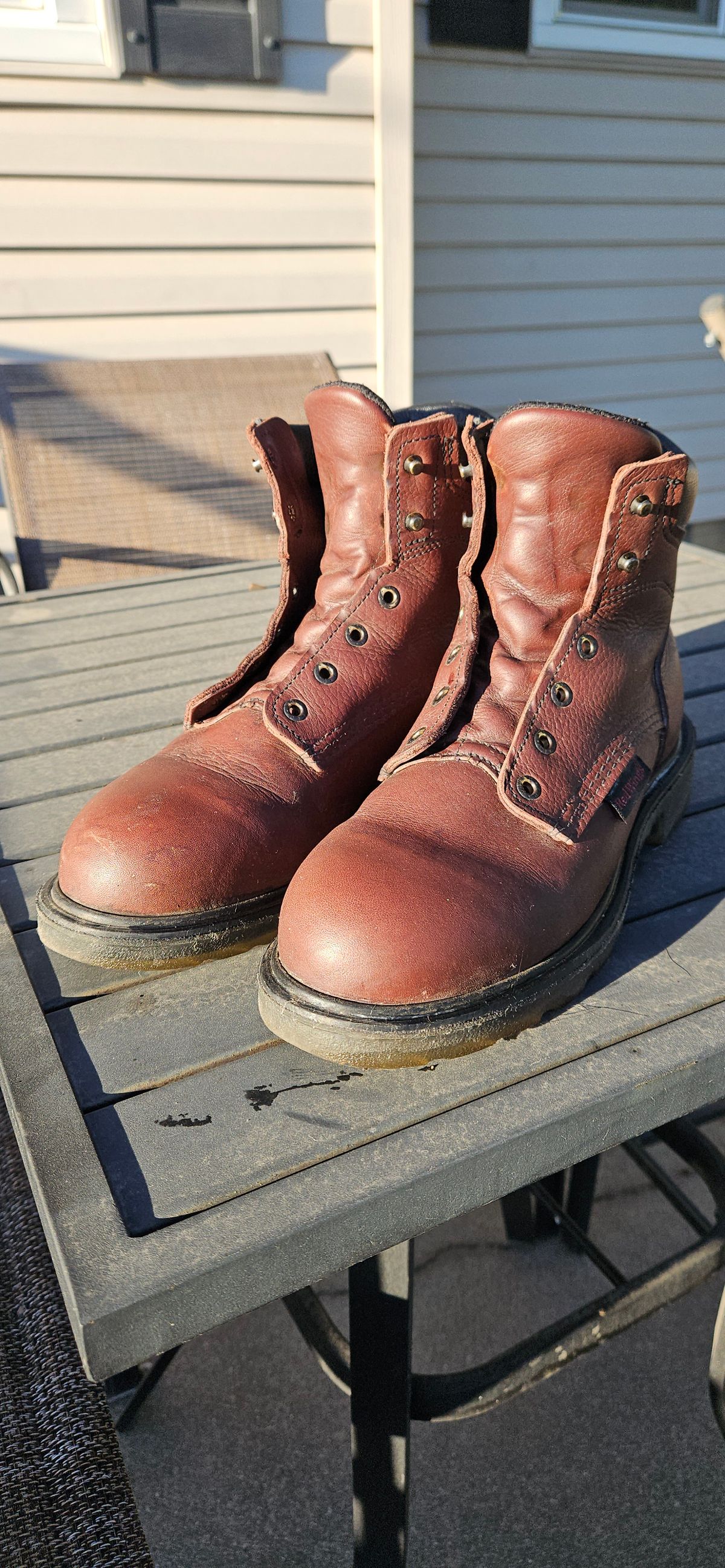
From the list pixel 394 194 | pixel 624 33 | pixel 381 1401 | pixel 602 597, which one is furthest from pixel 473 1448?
pixel 624 33

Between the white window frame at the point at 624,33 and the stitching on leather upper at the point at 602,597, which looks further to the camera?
the white window frame at the point at 624,33

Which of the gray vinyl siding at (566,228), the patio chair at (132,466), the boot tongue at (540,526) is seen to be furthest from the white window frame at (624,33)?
the boot tongue at (540,526)

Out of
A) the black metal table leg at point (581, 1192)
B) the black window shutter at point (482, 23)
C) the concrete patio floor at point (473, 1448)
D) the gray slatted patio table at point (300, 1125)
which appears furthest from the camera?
the black window shutter at point (482, 23)

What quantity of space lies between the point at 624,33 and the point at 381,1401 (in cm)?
376

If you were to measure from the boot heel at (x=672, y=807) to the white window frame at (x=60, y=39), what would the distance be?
2.38 m

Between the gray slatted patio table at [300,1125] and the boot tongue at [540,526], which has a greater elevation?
the boot tongue at [540,526]

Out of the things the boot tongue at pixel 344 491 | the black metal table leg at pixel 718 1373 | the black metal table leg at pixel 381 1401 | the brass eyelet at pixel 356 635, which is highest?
the boot tongue at pixel 344 491

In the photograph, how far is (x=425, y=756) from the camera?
0.86m

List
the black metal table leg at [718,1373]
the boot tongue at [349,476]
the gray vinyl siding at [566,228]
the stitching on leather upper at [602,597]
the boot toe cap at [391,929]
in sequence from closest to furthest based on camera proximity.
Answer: the boot toe cap at [391,929] < the stitching on leather upper at [602,597] < the boot tongue at [349,476] < the black metal table leg at [718,1373] < the gray vinyl siding at [566,228]

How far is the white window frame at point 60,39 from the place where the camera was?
2.38m

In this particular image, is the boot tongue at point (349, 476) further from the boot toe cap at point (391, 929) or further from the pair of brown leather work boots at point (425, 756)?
the boot toe cap at point (391, 929)

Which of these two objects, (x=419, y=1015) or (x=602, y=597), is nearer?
(x=419, y=1015)

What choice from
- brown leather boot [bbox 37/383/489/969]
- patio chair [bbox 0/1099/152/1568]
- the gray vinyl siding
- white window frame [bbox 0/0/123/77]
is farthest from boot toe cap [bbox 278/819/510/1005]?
the gray vinyl siding

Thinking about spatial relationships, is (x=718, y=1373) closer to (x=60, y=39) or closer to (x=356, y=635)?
(x=356, y=635)
